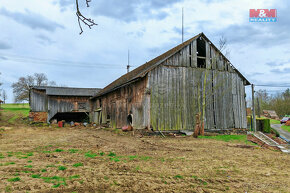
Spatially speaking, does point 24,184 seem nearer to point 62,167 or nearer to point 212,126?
point 62,167

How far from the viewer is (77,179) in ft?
16.1

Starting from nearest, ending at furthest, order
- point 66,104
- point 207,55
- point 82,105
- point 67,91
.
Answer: point 207,55 → point 66,104 → point 67,91 → point 82,105

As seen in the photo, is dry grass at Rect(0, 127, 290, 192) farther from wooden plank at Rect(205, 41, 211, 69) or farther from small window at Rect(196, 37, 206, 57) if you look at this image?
small window at Rect(196, 37, 206, 57)

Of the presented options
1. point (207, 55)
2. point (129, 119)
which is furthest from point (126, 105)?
point (207, 55)

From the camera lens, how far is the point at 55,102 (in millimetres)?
27219

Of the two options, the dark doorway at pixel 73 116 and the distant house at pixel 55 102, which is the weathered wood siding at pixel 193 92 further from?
the dark doorway at pixel 73 116

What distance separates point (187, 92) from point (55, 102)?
1847cm

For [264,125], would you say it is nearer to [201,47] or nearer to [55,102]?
[201,47]

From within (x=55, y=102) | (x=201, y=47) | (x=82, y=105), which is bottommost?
(x=82, y=105)

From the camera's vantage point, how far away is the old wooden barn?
49.5ft

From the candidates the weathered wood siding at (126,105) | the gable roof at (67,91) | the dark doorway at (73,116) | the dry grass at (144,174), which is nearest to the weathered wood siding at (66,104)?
the gable roof at (67,91)

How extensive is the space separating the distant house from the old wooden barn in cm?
1099

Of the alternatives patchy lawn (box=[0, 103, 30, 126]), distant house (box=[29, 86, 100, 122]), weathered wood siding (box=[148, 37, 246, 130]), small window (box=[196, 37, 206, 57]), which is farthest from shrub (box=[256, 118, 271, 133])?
patchy lawn (box=[0, 103, 30, 126])

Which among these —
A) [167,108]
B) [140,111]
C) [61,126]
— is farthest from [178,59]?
[61,126]
